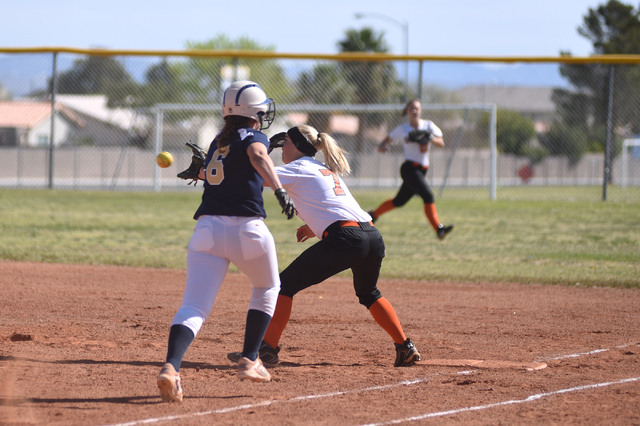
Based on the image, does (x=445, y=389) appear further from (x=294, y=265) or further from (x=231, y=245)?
(x=231, y=245)

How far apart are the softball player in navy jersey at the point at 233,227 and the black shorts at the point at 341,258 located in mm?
655

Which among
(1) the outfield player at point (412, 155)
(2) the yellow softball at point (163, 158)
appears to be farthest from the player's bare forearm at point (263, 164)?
(1) the outfield player at point (412, 155)

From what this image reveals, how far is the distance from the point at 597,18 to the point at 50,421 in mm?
48612

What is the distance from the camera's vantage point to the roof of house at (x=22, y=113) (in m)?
20.2

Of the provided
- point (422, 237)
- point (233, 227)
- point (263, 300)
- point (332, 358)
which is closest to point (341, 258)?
point (263, 300)

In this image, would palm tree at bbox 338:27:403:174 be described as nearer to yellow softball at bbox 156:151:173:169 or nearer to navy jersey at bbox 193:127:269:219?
yellow softball at bbox 156:151:173:169

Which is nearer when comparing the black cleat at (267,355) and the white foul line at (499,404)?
the white foul line at (499,404)

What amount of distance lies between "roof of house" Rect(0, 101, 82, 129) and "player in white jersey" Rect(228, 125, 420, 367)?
17.3m

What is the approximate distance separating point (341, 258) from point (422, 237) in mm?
7579

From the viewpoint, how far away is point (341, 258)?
4.52 m

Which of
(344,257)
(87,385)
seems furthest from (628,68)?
(87,385)

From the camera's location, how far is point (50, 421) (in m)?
3.38

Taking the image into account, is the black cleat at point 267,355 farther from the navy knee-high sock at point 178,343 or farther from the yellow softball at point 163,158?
the yellow softball at point 163,158

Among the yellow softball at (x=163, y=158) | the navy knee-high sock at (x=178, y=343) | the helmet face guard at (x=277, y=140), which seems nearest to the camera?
the navy knee-high sock at (x=178, y=343)
